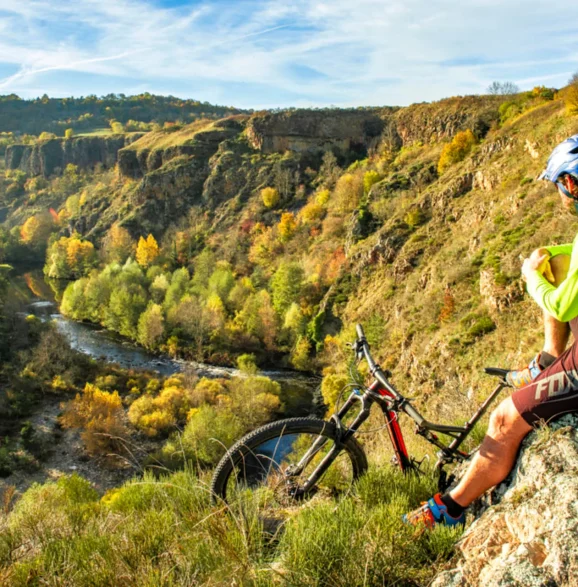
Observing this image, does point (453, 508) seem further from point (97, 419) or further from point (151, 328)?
point (151, 328)

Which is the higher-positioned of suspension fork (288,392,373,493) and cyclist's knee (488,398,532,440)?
cyclist's knee (488,398,532,440)

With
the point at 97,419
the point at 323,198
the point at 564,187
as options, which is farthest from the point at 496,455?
the point at 323,198

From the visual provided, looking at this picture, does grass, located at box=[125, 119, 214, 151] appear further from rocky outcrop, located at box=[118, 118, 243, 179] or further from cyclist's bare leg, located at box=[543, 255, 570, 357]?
cyclist's bare leg, located at box=[543, 255, 570, 357]

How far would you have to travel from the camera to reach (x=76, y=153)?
116 meters

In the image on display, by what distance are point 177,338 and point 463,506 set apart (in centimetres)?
4178

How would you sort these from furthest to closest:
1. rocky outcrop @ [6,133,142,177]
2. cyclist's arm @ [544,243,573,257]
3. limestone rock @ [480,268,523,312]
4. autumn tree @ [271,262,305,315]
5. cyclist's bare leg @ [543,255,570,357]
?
rocky outcrop @ [6,133,142,177], autumn tree @ [271,262,305,315], limestone rock @ [480,268,523,312], cyclist's bare leg @ [543,255,570,357], cyclist's arm @ [544,243,573,257]

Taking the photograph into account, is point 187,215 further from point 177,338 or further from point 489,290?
point 489,290

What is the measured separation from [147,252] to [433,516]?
66.0 metres

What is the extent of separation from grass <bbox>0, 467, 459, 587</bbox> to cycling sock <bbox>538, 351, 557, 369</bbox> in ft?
4.24

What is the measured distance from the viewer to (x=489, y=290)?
933 inches

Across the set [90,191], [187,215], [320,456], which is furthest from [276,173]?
[320,456]

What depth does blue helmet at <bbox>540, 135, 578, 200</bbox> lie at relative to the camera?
8.52 feet

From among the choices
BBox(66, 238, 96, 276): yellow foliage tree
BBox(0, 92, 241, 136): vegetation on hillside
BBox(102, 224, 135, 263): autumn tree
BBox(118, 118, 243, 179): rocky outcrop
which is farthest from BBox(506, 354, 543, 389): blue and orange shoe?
BBox(0, 92, 241, 136): vegetation on hillside

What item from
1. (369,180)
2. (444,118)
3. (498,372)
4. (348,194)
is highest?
(444,118)
